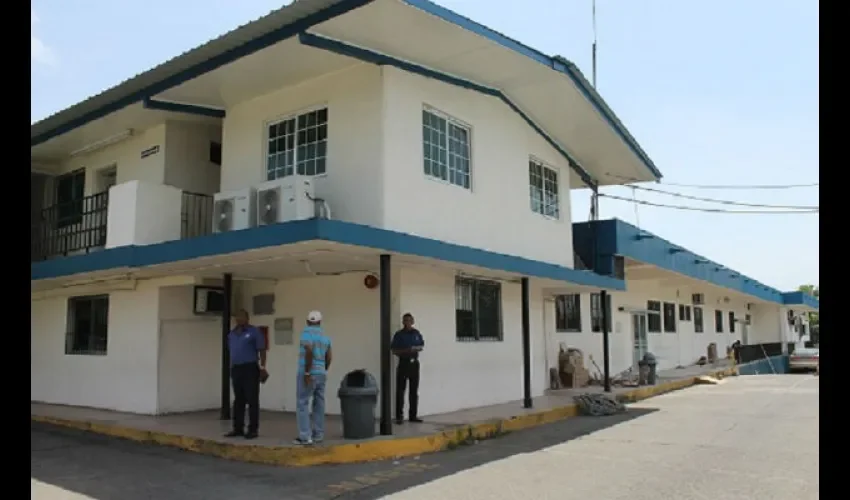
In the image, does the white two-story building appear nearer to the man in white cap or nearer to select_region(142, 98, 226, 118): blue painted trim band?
select_region(142, 98, 226, 118): blue painted trim band

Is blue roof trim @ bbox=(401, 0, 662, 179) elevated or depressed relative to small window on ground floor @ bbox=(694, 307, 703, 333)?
elevated

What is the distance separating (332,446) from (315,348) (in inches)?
48.4

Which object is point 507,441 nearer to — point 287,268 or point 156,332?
point 287,268

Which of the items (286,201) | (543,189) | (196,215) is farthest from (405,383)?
(543,189)

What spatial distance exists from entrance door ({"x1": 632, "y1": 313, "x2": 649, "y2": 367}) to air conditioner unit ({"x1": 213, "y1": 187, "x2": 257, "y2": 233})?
50.7ft

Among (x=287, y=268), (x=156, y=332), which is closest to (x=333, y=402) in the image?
(x=287, y=268)

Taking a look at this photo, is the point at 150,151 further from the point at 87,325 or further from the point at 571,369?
the point at 571,369

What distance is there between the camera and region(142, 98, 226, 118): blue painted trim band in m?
12.6

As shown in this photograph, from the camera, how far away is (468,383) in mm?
12836

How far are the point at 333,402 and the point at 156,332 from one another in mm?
3400

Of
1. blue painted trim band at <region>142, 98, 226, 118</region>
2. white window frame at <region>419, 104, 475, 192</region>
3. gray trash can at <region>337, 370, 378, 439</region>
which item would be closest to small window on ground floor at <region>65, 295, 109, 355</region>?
blue painted trim band at <region>142, 98, 226, 118</region>

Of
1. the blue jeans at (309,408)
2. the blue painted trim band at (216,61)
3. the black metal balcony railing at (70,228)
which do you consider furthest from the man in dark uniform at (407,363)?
the black metal balcony railing at (70,228)

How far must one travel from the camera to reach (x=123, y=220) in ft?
39.1

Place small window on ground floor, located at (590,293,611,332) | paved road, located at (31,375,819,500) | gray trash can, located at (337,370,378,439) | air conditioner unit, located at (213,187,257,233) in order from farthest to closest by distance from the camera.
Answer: small window on ground floor, located at (590,293,611,332)
air conditioner unit, located at (213,187,257,233)
gray trash can, located at (337,370,378,439)
paved road, located at (31,375,819,500)
